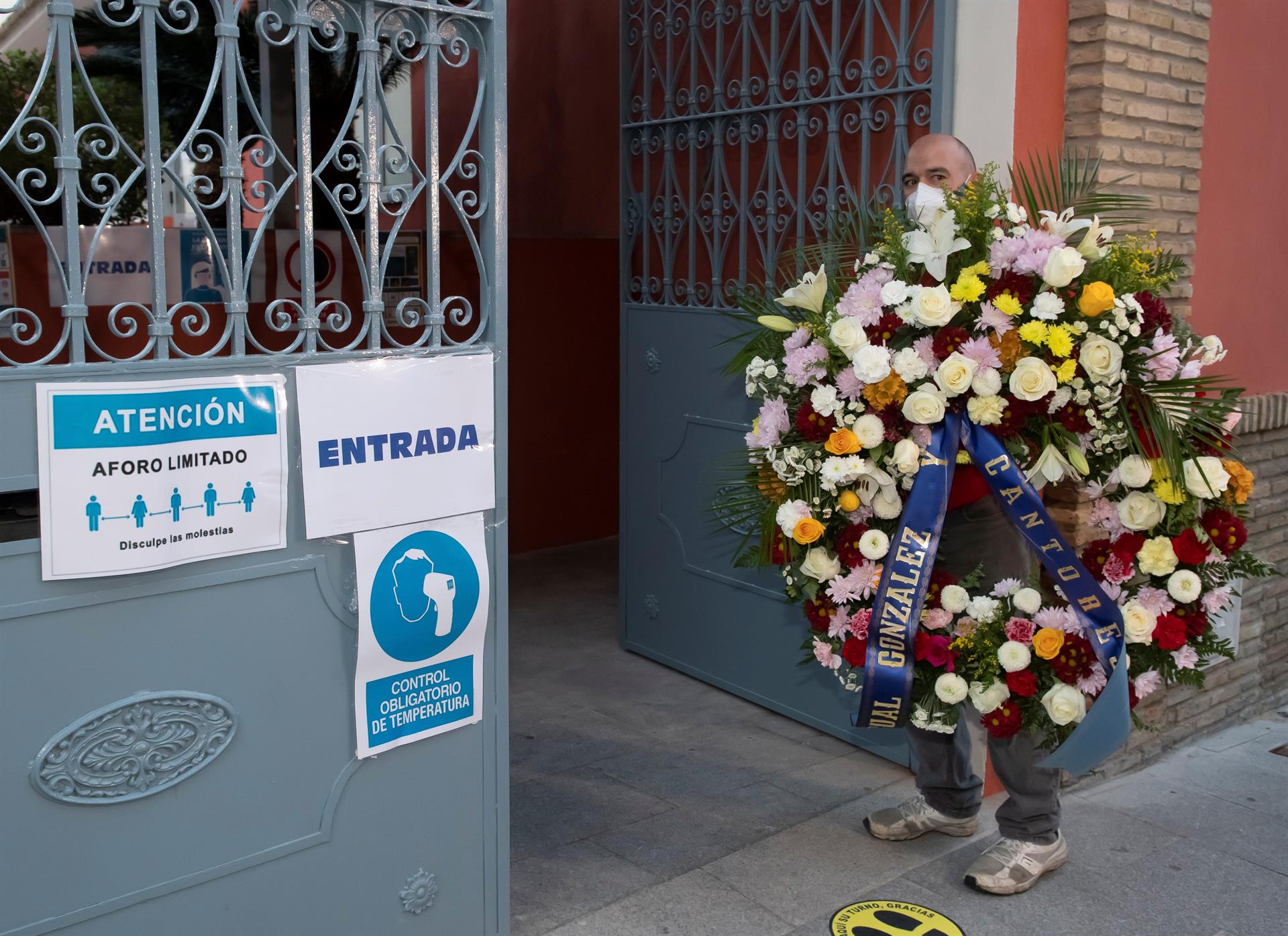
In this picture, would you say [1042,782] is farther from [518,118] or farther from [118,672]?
[518,118]

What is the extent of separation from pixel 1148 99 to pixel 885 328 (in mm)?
1809

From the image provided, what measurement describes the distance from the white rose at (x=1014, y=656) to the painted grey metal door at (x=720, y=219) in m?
1.44

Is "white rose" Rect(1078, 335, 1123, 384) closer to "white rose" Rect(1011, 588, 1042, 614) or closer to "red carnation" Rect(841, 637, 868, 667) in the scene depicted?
"white rose" Rect(1011, 588, 1042, 614)

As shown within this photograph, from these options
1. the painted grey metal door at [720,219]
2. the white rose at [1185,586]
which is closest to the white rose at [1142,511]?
the white rose at [1185,586]

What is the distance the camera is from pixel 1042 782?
11.9ft

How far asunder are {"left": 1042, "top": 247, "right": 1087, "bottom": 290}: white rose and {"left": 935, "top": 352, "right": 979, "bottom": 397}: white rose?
28 centimetres

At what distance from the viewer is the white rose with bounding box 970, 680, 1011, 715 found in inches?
127

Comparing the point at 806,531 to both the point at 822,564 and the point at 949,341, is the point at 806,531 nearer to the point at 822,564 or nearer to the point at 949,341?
the point at 822,564

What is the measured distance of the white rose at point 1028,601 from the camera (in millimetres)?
3238

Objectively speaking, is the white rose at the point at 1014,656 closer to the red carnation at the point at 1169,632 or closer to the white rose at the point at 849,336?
the red carnation at the point at 1169,632

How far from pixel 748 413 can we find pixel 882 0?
165 centimetres

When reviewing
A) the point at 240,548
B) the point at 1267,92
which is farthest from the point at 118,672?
the point at 1267,92

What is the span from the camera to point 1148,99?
4203 millimetres

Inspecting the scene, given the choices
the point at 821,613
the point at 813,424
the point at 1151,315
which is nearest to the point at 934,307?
the point at 813,424
